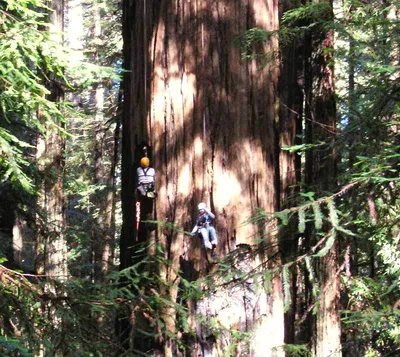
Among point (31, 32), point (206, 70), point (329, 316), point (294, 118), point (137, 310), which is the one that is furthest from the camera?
point (329, 316)

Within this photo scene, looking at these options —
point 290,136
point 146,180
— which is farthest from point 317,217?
point 290,136

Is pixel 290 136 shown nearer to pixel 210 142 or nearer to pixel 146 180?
pixel 210 142

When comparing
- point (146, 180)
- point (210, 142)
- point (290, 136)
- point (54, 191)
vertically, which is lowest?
point (146, 180)

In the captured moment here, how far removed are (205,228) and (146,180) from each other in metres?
0.49

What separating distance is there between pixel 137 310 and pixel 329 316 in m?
4.31

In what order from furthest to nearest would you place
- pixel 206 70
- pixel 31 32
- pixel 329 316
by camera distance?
pixel 329 316
pixel 31 32
pixel 206 70

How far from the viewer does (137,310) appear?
3.39m

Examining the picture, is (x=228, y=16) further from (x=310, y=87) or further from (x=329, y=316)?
(x=329, y=316)

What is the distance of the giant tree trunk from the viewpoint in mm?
3498

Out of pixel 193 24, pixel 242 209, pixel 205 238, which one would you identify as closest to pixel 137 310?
pixel 205 238

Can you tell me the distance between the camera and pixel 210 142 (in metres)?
3.57

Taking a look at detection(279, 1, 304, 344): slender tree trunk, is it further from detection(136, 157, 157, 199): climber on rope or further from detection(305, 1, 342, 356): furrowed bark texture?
detection(136, 157, 157, 199): climber on rope

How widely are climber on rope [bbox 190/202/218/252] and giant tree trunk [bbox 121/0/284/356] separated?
0.08 metres

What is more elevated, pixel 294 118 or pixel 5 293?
pixel 294 118
